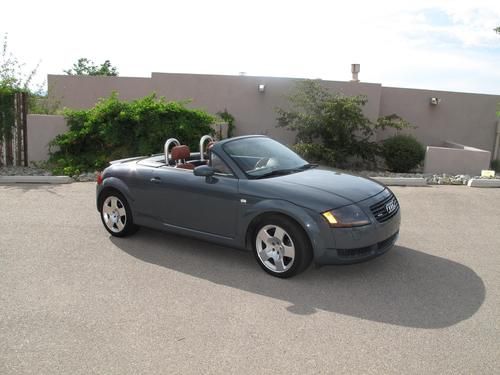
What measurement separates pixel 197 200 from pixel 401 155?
34.7 feet

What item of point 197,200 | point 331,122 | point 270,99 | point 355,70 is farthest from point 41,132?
point 355,70

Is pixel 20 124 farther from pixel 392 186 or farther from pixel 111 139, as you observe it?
pixel 392 186

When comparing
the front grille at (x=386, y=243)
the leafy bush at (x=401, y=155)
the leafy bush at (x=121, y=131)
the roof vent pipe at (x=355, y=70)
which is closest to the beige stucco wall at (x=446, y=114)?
the roof vent pipe at (x=355, y=70)

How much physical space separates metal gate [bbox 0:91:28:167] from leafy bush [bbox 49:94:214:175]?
94cm

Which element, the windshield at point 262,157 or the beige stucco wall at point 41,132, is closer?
the windshield at point 262,157

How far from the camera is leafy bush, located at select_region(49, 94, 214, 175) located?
39.9ft

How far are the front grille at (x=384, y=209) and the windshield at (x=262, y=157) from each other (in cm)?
115

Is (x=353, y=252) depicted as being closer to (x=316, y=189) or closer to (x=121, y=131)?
(x=316, y=189)

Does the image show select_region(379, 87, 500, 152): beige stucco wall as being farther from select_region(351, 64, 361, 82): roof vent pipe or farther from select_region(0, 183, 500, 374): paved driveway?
select_region(0, 183, 500, 374): paved driveway

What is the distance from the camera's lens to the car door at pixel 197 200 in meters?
5.52

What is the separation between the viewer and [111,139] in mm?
12219

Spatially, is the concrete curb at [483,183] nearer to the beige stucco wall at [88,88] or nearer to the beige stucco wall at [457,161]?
the beige stucco wall at [457,161]

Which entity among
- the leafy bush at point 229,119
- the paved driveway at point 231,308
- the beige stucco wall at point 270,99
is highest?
the beige stucco wall at point 270,99

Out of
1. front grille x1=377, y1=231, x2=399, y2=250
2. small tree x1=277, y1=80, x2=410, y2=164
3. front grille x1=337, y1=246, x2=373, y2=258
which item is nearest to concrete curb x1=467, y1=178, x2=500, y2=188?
small tree x1=277, y1=80, x2=410, y2=164
